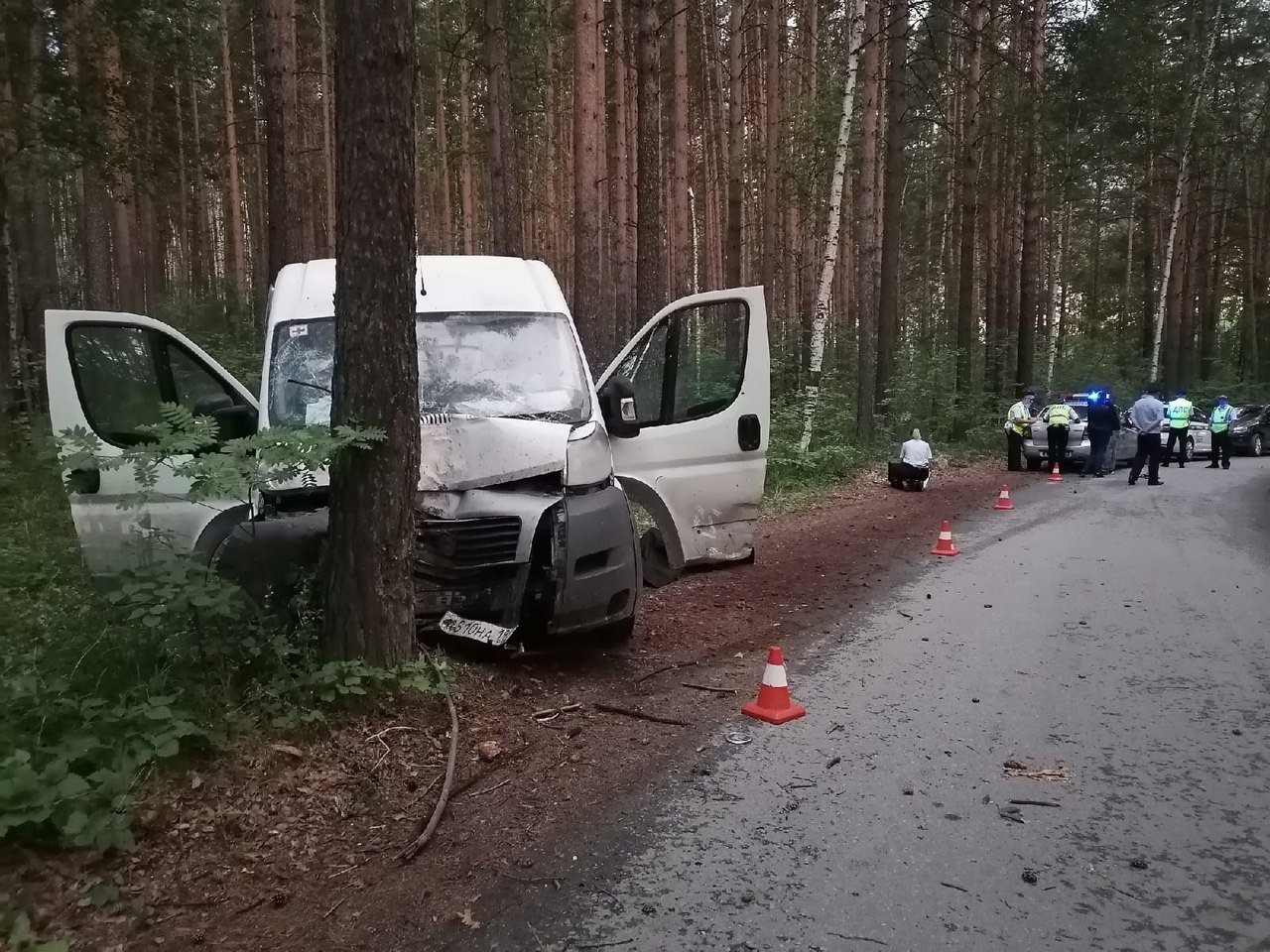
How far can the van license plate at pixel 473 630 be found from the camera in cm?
488

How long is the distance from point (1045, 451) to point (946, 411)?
9.59 feet

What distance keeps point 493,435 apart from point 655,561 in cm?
280

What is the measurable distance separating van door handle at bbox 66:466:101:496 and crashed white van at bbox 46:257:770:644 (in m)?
0.02

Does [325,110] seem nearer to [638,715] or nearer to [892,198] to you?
[892,198]

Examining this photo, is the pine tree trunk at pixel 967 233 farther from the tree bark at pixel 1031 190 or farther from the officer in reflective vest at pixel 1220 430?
the officer in reflective vest at pixel 1220 430

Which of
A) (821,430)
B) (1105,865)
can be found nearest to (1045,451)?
(821,430)

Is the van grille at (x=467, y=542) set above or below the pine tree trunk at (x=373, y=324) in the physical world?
below

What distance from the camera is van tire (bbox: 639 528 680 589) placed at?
24.4 feet

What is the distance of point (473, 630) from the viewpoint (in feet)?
16.1

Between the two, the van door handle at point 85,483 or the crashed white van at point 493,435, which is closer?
the van door handle at point 85,483

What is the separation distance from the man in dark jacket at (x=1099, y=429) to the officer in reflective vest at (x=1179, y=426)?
208 centimetres

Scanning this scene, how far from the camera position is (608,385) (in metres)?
6.27

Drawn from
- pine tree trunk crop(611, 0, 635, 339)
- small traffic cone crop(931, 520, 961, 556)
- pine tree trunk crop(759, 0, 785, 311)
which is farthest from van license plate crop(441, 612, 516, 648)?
pine tree trunk crop(759, 0, 785, 311)

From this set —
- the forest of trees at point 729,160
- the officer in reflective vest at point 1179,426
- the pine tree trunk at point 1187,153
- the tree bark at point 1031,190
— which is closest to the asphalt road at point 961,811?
the forest of trees at point 729,160
